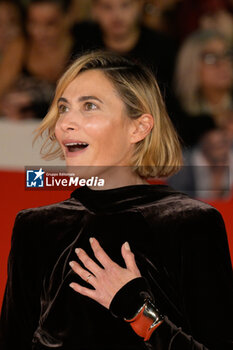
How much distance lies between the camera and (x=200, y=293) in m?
1.17

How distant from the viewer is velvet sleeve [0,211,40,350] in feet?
4.30

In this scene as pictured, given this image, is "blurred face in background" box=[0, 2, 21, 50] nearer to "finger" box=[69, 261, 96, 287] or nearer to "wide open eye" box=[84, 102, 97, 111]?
"wide open eye" box=[84, 102, 97, 111]

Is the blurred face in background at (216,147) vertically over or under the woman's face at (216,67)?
under

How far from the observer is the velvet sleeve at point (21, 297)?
1.31 metres

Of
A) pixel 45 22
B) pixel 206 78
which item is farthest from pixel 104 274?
pixel 45 22

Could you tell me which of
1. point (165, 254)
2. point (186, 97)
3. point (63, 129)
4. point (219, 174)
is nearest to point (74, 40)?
point (186, 97)

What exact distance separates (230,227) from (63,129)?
79cm

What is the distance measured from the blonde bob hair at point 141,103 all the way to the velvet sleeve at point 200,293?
0.55 feet

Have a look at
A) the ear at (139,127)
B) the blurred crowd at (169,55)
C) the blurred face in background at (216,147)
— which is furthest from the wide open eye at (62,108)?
the blurred face in background at (216,147)

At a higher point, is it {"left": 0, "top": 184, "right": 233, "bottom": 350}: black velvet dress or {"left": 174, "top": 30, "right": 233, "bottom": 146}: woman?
{"left": 174, "top": 30, "right": 233, "bottom": 146}: woman

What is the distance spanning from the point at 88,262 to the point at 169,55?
131cm

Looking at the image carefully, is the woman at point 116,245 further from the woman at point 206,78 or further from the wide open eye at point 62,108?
the woman at point 206,78

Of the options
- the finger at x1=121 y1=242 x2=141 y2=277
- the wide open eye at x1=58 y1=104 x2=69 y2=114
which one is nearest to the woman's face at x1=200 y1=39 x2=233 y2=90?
the wide open eye at x1=58 y1=104 x2=69 y2=114

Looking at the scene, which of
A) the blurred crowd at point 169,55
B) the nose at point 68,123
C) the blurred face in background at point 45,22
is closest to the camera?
the nose at point 68,123
